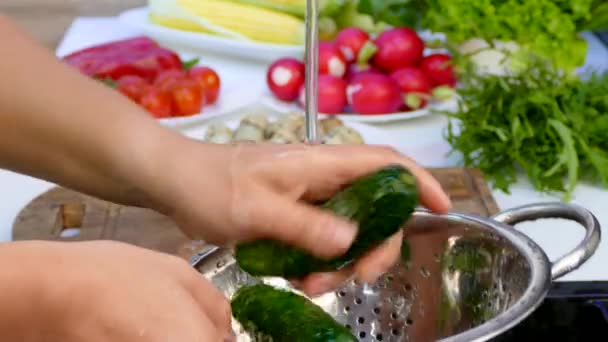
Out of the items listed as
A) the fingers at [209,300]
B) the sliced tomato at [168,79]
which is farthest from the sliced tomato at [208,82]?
the fingers at [209,300]

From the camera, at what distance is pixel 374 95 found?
1539 millimetres

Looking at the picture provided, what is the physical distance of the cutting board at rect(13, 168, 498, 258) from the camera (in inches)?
44.4

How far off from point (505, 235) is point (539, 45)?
2.72 feet

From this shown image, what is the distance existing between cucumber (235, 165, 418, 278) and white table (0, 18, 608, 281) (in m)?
0.38

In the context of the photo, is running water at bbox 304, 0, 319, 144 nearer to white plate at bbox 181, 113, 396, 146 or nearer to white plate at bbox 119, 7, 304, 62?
white plate at bbox 181, 113, 396, 146

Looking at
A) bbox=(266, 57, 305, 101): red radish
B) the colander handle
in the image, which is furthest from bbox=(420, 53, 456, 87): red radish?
the colander handle

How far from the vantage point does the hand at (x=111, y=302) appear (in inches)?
20.2

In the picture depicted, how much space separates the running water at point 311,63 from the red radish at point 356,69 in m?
0.45

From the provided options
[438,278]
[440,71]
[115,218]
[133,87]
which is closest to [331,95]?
[440,71]

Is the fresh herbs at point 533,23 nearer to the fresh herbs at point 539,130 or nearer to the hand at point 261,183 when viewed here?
the fresh herbs at point 539,130

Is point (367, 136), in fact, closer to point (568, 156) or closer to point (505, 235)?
point (568, 156)

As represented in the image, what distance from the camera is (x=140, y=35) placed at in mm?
2002

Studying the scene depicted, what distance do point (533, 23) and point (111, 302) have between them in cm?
Answer: 124

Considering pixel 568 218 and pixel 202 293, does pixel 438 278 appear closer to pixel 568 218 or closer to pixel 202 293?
pixel 568 218
